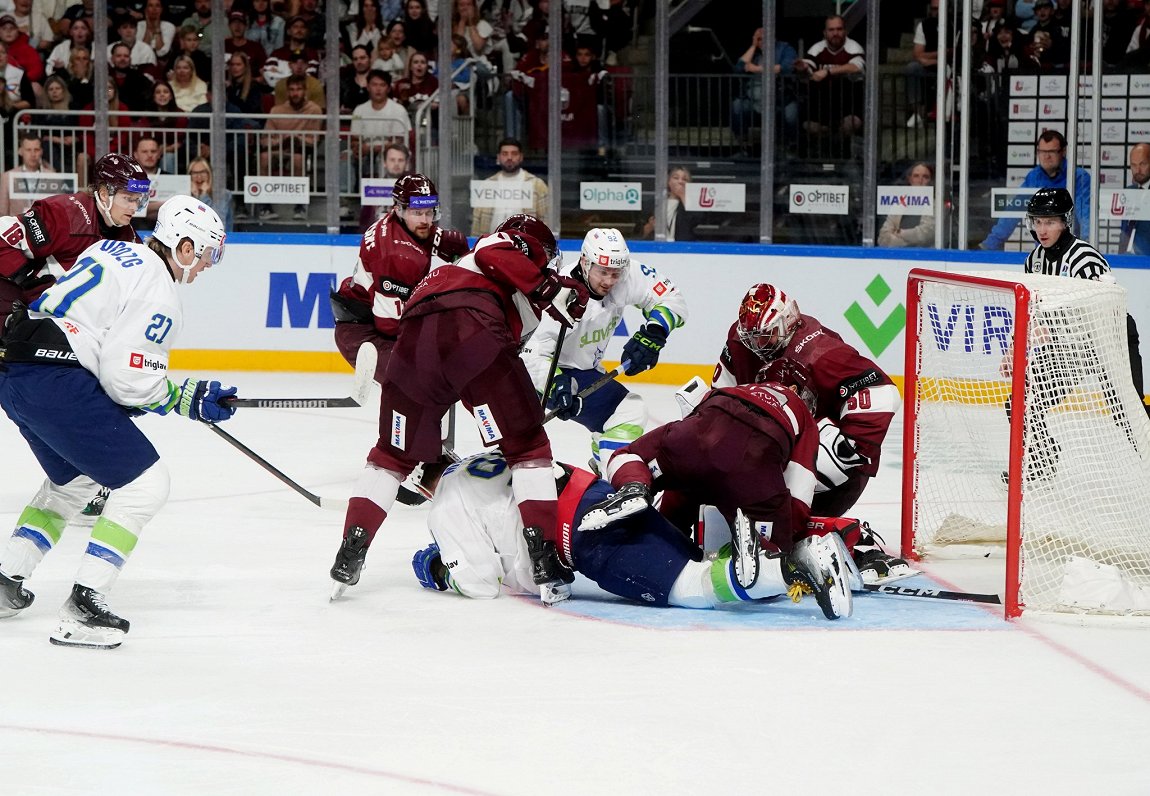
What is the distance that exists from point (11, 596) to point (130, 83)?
5641 millimetres

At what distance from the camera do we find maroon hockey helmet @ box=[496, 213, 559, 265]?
404cm

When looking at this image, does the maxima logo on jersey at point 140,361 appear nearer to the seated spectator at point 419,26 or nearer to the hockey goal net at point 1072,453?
the hockey goal net at point 1072,453

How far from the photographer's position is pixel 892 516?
17.1 ft

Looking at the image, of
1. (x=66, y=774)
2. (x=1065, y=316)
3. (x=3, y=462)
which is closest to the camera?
(x=66, y=774)

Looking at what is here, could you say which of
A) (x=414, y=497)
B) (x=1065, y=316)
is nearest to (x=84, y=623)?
(x=414, y=497)

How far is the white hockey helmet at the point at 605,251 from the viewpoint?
197 inches

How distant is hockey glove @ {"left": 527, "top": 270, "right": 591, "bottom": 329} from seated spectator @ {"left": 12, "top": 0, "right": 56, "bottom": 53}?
202 inches

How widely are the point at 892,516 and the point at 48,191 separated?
5378 mm

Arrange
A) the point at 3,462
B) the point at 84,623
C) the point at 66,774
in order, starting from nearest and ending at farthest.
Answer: the point at 66,774 → the point at 84,623 → the point at 3,462

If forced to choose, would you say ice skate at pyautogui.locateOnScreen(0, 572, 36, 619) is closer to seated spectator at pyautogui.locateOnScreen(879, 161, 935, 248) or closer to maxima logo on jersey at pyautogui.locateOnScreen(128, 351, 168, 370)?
maxima logo on jersey at pyautogui.locateOnScreen(128, 351, 168, 370)

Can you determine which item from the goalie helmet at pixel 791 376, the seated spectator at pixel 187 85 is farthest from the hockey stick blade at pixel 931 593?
the seated spectator at pixel 187 85

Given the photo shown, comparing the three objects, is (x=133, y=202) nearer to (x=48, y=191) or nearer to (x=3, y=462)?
(x=3, y=462)

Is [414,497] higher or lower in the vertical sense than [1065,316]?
lower

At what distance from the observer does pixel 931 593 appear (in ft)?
13.4
